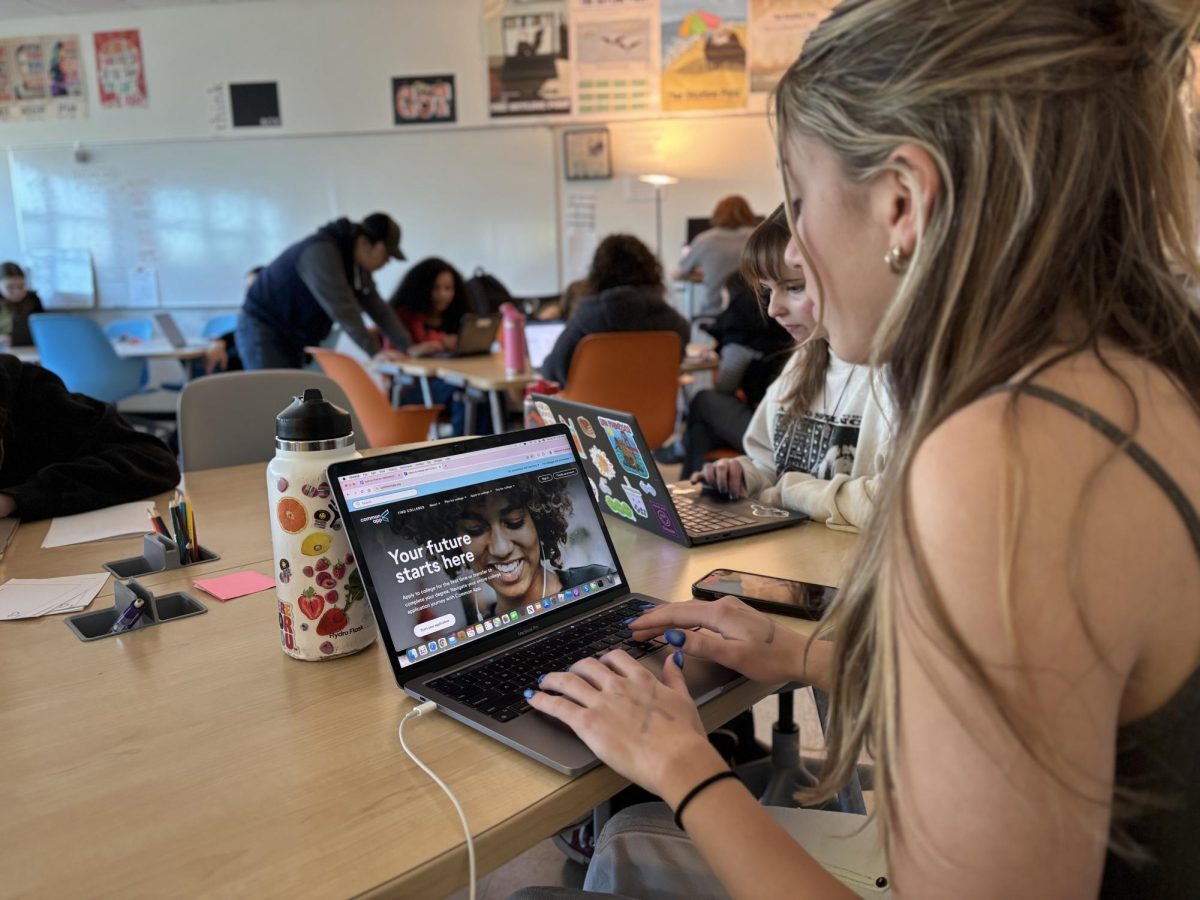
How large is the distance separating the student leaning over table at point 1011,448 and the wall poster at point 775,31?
17.9 ft

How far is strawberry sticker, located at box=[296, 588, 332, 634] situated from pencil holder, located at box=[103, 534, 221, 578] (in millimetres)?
422

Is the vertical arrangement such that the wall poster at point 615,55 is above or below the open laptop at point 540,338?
above

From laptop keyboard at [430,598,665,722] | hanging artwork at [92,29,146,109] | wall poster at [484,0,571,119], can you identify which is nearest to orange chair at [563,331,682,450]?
laptop keyboard at [430,598,665,722]

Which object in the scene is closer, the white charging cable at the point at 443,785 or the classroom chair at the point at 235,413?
the white charging cable at the point at 443,785

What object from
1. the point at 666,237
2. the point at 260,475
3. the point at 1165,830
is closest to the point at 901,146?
the point at 1165,830

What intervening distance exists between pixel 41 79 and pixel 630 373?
5500mm

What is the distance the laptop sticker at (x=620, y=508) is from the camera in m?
1.39

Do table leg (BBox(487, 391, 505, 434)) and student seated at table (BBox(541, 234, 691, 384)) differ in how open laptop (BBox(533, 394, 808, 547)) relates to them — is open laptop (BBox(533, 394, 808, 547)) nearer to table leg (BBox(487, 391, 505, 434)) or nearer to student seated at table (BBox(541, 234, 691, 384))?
student seated at table (BBox(541, 234, 691, 384))

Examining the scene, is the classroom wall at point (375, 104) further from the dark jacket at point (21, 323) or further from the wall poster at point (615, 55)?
the dark jacket at point (21, 323)

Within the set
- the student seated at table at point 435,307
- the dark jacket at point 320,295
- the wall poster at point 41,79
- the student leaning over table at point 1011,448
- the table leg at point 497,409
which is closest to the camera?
the student leaning over table at point 1011,448

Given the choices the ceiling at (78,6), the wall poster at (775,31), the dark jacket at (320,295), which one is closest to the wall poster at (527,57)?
the wall poster at (775,31)

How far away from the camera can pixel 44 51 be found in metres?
6.20

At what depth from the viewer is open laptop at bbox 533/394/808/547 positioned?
1261 mm

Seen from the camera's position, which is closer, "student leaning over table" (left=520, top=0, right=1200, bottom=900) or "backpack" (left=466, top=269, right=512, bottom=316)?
"student leaning over table" (left=520, top=0, right=1200, bottom=900)
